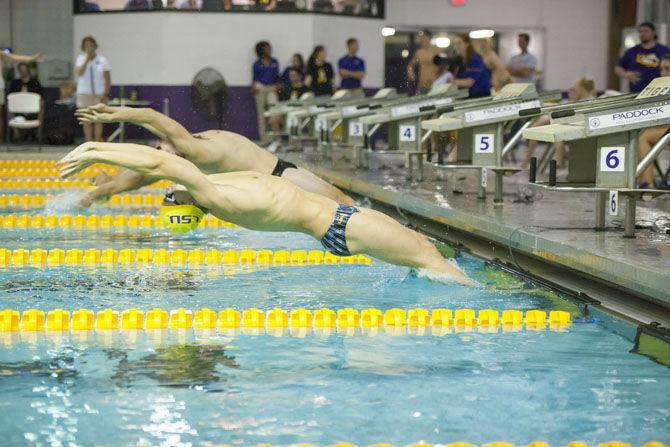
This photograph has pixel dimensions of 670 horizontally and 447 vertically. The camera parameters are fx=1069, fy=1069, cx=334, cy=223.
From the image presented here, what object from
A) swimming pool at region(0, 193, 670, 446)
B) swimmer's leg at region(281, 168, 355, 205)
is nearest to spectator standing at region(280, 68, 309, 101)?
swimmer's leg at region(281, 168, 355, 205)

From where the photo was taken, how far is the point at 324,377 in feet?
13.8

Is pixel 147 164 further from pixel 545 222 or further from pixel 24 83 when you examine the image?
pixel 24 83

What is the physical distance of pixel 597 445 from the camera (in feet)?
11.3

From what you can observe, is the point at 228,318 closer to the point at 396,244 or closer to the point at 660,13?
the point at 396,244

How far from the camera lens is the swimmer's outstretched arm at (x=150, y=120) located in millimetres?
6000

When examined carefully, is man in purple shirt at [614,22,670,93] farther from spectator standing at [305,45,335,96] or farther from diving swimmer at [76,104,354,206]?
spectator standing at [305,45,335,96]

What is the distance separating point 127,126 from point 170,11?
6.75ft

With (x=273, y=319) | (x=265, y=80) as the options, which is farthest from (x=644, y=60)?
(x=265, y=80)

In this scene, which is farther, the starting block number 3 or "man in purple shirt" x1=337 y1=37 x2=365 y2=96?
"man in purple shirt" x1=337 y1=37 x2=365 y2=96

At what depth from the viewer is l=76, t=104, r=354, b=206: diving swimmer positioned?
20.1ft

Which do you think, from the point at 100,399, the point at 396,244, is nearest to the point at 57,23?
the point at 396,244

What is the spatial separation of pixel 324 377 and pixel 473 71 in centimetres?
814

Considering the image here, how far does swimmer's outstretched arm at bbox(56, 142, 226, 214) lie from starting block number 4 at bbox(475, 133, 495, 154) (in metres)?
3.78

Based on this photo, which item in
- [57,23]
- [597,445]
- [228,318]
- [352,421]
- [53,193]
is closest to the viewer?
[597,445]
